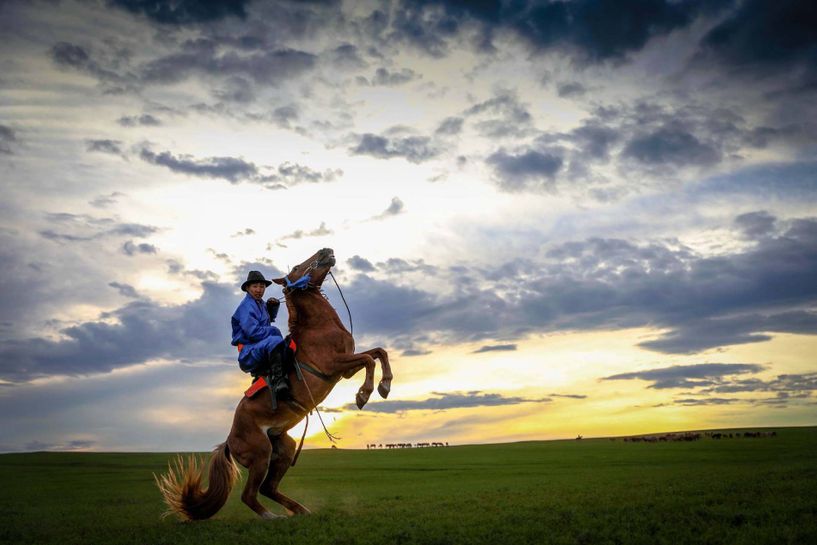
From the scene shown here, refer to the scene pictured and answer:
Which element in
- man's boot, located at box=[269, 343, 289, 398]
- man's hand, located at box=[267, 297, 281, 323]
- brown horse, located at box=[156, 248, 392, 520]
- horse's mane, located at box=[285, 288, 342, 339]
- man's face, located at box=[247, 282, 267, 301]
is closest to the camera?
man's boot, located at box=[269, 343, 289, 398]

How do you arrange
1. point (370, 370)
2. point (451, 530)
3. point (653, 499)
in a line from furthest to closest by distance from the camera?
1. point (653, 499)
2. point (370, 370)
3. point (451, 530)

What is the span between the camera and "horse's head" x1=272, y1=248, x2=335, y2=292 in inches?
393

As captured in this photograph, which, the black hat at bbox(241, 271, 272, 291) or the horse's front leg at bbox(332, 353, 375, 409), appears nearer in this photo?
the horse's front leg at bbox(332, 353, 375, 409)

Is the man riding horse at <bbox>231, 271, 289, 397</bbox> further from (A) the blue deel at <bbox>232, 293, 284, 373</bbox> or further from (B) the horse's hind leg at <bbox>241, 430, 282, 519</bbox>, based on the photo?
(B) the horse's hind leg at <bbox>241, 430, 282, 519</bbox>

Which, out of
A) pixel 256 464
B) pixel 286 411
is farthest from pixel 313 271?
pixel 256 464

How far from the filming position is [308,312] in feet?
32.6

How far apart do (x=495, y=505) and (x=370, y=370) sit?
14.2ft

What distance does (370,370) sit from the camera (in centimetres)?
895

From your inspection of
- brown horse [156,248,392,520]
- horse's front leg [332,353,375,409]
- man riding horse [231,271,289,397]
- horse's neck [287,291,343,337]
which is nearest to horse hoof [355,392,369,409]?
horse's front leg [332,353,375,409]

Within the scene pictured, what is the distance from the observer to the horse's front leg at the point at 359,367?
8.90 m

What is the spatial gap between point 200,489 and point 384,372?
3610 mm

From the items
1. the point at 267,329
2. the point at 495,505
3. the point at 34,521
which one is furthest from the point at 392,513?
the point at 34,521

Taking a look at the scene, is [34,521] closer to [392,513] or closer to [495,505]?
[392,513]

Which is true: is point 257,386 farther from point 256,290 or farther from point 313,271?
point 313,271
